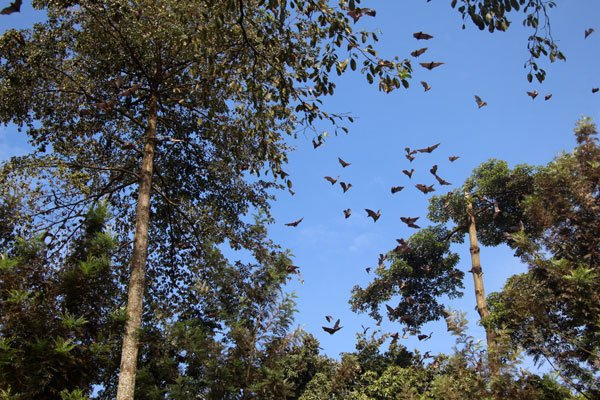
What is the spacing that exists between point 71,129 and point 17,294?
5.64 meters

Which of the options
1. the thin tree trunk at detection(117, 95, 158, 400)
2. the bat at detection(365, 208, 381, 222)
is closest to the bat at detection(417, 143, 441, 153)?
the bat at detection(365, 208, 381, 222)

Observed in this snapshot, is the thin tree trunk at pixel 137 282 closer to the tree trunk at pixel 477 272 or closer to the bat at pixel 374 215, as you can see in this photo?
the bat at pixel 374 215

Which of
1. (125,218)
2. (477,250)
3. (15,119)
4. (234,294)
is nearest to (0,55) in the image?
(15,119)

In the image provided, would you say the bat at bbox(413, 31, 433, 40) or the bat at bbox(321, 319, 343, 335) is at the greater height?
the bat at bbox(413, 31, 433, 40)

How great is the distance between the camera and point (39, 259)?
28.5 feet

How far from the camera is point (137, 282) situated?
9242mm

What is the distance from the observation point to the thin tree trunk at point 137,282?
8.32 meters

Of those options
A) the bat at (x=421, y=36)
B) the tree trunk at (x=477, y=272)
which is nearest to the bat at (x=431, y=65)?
the bat at (x=421, y=36)

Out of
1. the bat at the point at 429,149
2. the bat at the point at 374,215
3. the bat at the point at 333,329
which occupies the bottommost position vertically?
the bat at the point at 333,329

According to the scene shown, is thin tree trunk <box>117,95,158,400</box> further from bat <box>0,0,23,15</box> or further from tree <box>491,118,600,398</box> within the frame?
tree <box>491,118,600,398</box>

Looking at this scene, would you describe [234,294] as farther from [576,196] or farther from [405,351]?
[405,351]

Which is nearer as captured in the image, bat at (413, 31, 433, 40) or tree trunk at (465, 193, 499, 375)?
bat at (413, 31, 433, 40)

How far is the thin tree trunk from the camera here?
8320 mm

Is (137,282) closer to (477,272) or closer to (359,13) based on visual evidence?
(359,13)
